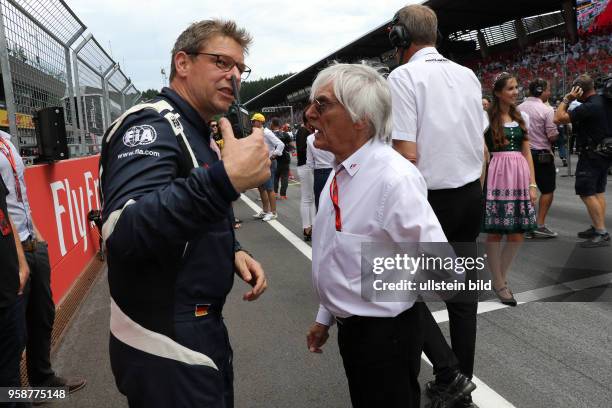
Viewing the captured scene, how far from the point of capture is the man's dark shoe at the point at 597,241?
5.76 m

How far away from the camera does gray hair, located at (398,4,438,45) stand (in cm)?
268

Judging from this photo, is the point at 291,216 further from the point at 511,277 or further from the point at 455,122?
the point at 455,122

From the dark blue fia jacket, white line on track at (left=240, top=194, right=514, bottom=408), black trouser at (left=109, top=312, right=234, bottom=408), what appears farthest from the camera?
white line on track at (left=240, top=194, right=514, bottom=408)

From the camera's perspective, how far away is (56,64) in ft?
19.3

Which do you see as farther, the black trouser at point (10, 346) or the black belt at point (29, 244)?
the black belt at point (29, 244)

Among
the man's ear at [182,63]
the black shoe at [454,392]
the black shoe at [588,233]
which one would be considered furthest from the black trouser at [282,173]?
the man's ear at [182,63]

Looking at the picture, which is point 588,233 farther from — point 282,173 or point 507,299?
point 282,173

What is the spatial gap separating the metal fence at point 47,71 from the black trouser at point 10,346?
2.19 metres

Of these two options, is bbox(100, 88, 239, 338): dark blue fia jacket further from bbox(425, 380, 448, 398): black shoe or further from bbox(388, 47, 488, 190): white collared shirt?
bbox(425, 380, 448, 398): black shoe

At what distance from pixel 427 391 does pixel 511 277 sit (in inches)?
96.6

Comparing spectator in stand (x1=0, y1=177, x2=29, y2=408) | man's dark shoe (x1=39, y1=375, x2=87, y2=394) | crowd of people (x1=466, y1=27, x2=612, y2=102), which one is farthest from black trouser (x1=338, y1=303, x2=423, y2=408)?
crowd of people (x1=466, y1=27, x2=612, y2=102)

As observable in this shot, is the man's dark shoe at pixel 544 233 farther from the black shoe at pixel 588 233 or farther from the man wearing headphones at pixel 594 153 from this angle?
the man wearing headphones at pixel 594 153

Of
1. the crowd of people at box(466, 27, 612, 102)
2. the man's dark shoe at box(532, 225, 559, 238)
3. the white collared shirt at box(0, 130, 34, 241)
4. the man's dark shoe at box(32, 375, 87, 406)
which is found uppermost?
the crowd of people at box(466, 27, 612, 102)

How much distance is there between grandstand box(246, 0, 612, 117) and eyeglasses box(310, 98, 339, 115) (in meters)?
19.8
